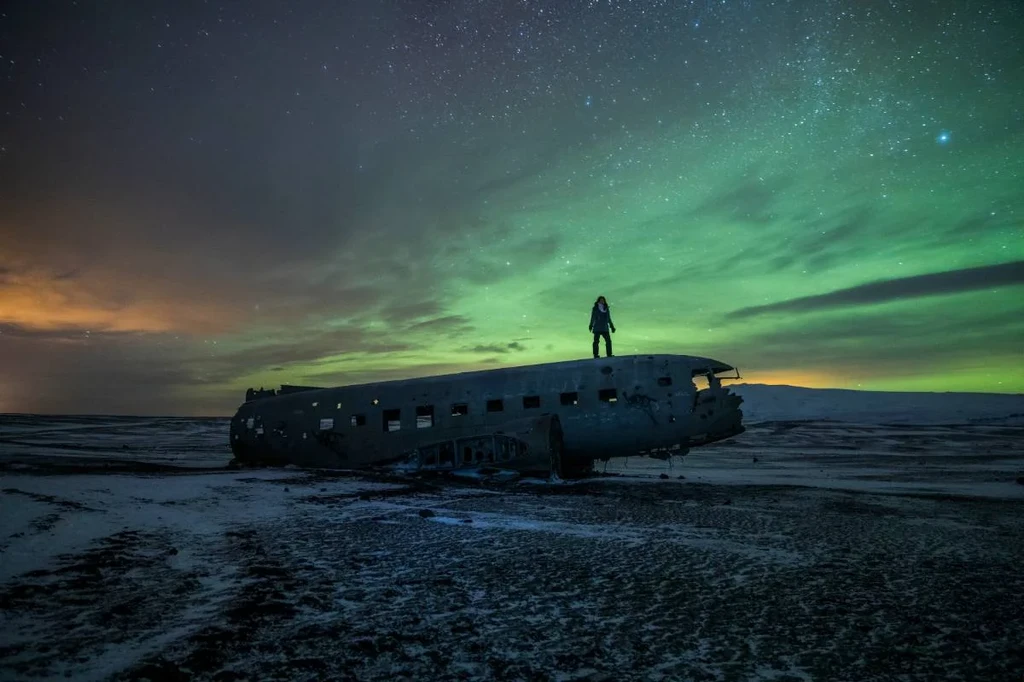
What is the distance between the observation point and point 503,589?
15.9 feet

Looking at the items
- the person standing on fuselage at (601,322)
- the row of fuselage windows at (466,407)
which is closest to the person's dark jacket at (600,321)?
the person standing on fuselage at (601,322)

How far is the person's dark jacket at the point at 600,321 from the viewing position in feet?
58.4

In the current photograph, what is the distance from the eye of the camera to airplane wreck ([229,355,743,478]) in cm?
1566

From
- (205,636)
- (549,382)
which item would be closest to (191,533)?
(205,636)

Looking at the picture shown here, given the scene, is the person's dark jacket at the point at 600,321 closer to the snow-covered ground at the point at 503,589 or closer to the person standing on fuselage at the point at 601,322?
the person standing on fuselage at the point at 601,322

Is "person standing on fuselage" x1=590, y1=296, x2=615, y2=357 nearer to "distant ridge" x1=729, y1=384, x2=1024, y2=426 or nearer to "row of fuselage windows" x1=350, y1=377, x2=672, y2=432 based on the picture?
"row of fuselage windows" x1=350, y1=377, x2=672, y2=432

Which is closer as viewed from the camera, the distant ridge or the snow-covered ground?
the snow-covered ground

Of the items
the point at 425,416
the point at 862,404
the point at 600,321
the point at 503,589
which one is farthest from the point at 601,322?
the point at 862,404

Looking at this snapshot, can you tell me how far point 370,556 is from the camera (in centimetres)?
602

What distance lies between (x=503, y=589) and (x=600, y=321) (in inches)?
542

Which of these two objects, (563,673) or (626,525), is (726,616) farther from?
(626,525)

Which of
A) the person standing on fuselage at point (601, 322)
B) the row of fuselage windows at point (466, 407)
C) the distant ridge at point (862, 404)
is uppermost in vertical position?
the person standing on fuselage at point (601, 322)

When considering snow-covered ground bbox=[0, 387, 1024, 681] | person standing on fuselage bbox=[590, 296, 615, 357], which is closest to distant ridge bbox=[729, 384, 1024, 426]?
person standing on fuselage bbox=[590, 296, 615, 357]

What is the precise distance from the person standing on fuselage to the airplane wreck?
1.20 m
